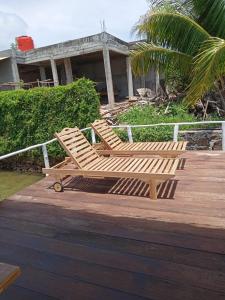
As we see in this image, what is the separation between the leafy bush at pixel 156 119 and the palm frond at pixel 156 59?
1.80m

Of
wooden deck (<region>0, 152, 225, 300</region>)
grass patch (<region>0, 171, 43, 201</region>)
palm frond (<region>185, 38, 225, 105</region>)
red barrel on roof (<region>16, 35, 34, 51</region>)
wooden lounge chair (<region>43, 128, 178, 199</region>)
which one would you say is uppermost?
red barrel on roof (<region>16, 35, 34, 51</region>)

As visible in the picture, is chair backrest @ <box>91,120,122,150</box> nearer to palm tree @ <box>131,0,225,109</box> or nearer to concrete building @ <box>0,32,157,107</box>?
palm tree @ <box>131,0,225,109</box>

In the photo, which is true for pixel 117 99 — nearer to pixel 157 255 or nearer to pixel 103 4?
pixel 103 4

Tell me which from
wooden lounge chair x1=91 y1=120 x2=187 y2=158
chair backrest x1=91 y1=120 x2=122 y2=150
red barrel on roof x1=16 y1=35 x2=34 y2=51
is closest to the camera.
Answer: wooden lounge chair x1=91 y1=120 x2=187 y2=158

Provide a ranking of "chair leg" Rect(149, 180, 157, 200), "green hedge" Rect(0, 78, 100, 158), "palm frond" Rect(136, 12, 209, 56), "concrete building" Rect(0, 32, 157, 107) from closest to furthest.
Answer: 1. "chair leg" Rect(149, 180, 157, 200)
2. "palm frond" Rect(136, 12, 209, 56)
3. "green hedge" Rect(0, 78, 100, 158)
4. "concrete building" Rect(0, 32, 157, 107)

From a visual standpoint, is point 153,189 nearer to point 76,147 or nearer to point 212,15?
point 76,147

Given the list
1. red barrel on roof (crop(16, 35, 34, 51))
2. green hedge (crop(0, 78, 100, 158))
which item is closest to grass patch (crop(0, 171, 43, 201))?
green hedge (crop(0, 78, 100, 158))

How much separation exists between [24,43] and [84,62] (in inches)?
189

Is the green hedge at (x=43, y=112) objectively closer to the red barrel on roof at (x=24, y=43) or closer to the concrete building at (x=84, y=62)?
the concrete building at (x=84, y=62)

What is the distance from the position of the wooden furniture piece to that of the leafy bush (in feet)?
23.5

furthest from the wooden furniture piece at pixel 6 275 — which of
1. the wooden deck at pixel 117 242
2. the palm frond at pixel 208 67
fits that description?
the palm frond at pixel 208 67

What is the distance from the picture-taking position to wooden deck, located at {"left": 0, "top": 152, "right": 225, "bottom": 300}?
2367 mm

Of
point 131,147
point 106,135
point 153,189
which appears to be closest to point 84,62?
point 106,135

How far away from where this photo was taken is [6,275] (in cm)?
151
